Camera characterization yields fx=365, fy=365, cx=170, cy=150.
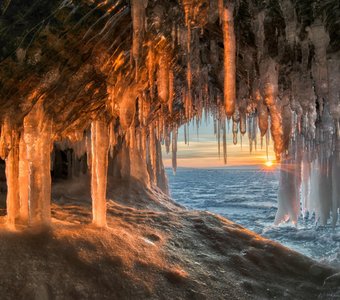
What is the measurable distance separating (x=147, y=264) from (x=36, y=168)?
7.10 ft

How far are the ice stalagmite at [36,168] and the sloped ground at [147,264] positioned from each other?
28 cm

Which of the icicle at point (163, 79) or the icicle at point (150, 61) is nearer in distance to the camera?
the icicle at point (150, 61)

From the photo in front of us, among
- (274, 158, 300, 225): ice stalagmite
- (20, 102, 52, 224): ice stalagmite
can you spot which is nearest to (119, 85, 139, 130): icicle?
(20, 102, 52, 224): ice stalagmite

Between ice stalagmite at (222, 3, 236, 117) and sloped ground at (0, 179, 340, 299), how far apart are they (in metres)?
2.57

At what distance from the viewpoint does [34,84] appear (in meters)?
4.95

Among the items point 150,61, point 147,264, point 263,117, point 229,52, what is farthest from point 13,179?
point 263,117

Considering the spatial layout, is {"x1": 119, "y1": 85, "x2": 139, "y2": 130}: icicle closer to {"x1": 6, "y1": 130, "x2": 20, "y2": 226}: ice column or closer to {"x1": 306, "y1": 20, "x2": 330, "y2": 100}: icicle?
{"x1": 6, "y1": 130, "x2": 20, "y2": 226}: ice column

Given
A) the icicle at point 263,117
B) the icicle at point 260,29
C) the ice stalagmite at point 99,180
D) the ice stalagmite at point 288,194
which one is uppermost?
the icicle at point 260,29

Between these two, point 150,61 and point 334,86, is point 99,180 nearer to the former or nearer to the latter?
point 150,61

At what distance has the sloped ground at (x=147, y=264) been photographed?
4449 millimetres

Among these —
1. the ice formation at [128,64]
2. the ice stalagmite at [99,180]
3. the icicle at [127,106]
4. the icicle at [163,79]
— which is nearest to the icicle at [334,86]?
the ice formation at [128,64]

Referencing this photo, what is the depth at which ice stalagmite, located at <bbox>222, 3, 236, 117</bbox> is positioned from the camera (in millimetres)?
4613

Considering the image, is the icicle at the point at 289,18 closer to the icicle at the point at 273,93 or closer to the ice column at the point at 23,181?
the icicle at the point at 273,93

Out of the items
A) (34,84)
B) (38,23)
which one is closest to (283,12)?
(38,23)
